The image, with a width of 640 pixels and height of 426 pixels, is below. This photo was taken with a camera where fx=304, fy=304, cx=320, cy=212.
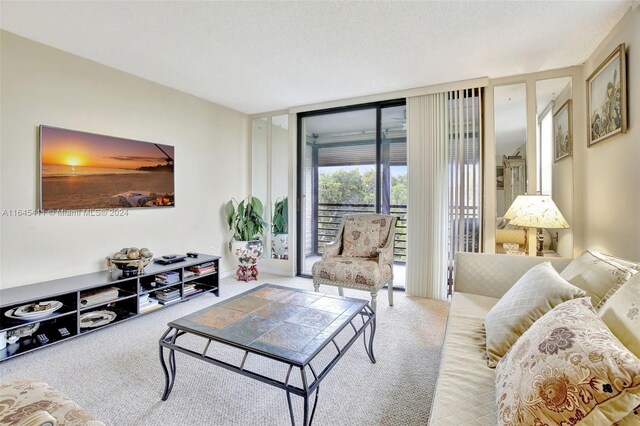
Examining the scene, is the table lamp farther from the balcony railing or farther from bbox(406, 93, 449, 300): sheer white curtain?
the balcony railing

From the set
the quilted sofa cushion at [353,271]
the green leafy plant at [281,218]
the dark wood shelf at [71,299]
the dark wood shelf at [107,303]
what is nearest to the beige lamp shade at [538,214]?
the quilted sofa cushion at [353,271]

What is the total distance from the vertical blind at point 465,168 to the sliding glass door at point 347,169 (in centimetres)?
58

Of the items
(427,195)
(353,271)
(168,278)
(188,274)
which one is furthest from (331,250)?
(168,278)

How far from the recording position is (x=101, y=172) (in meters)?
2.93

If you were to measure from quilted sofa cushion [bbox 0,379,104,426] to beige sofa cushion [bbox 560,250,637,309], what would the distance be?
200 centimetres

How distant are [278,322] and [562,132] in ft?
10.8

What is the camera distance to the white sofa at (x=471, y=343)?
1.03 metres

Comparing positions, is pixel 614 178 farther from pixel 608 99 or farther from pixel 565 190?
pixel 565 190

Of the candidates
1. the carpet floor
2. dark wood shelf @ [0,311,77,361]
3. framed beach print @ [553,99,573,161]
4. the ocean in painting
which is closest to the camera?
the carpet floor

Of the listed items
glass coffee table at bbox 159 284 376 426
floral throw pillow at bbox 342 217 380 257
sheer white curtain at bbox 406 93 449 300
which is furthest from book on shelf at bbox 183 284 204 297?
sheer white curtain at bbox 406 93 449 300

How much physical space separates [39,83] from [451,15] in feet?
10.8

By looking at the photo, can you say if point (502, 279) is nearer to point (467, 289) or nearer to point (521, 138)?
point (467, 289)

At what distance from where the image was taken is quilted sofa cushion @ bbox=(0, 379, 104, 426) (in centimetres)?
99

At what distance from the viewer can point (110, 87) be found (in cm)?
301
